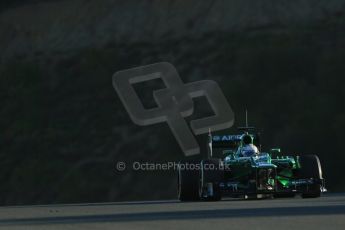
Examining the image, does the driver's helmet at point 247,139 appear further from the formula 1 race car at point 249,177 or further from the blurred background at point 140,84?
the blurred background at point 140,84

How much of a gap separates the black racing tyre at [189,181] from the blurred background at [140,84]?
1414cm

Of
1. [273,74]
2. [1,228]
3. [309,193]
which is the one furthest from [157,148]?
[1,228]

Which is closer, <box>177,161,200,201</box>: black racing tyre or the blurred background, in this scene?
<box>177,161,200,201</box>: black racing tyre

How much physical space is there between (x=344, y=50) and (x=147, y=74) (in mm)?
9841

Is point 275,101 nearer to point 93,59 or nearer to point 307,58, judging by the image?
point 307,58

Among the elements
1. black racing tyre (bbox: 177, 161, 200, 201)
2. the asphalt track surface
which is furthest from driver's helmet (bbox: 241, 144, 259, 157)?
the asphalt track surface

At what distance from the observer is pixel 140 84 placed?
4872 centimetres

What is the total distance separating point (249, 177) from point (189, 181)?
154 centimetres

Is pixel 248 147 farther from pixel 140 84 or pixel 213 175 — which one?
pixel 140 84

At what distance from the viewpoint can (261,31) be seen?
167 feet

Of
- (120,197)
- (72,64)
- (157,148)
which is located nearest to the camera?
(120,197)
